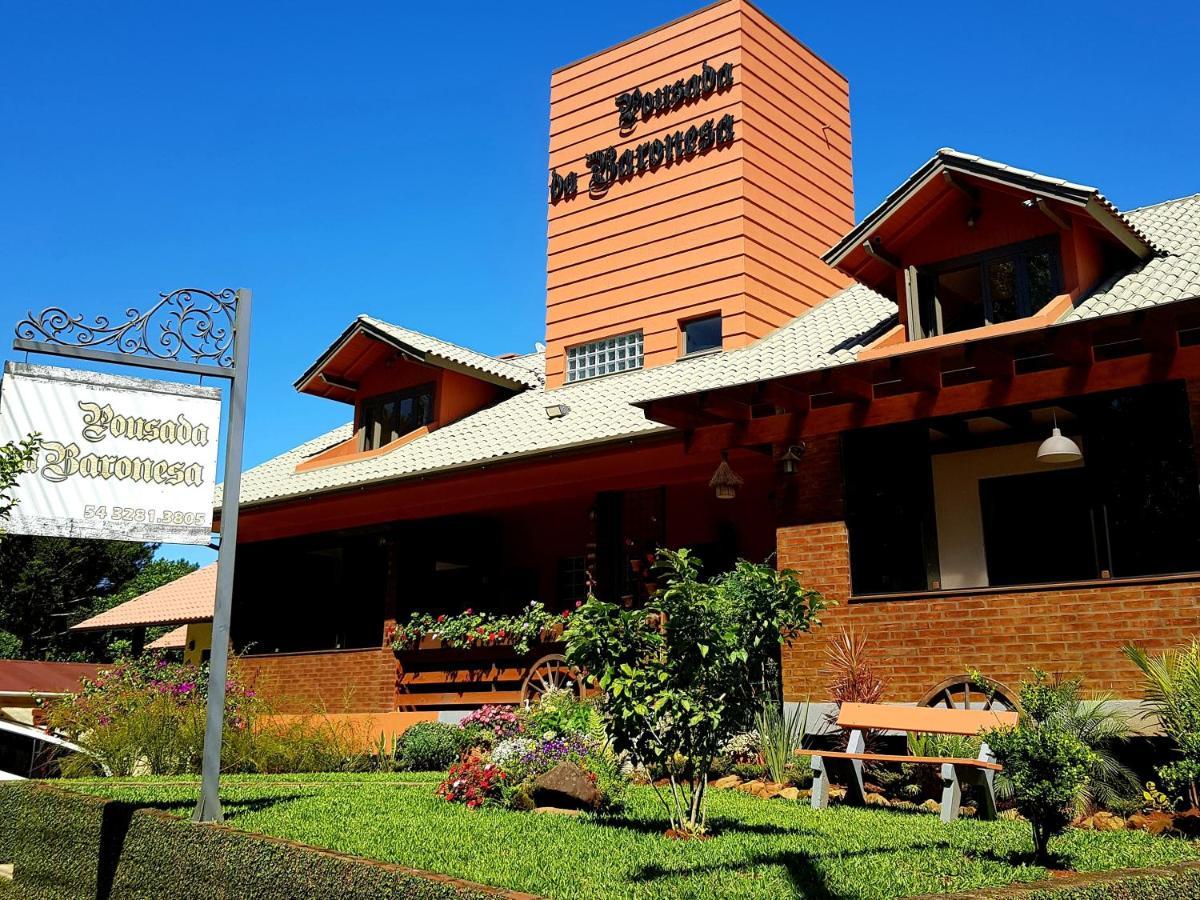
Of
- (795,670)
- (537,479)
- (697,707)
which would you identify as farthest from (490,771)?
(537,479)

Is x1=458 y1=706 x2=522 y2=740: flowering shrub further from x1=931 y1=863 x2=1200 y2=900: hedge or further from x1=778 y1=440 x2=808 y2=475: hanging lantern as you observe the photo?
x1=931 y1=863 x2=1200 y2=900: hedge

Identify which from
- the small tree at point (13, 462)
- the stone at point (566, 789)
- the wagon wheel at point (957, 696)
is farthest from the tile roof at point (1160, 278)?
the small tree at point (13, 462)

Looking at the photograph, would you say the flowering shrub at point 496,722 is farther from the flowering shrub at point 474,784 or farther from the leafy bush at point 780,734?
the leafy bush at point 780,734

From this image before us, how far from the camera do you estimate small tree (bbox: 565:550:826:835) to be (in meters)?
8.05

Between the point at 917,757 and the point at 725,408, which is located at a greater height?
the point at 725,408

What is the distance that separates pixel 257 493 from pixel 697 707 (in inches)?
559

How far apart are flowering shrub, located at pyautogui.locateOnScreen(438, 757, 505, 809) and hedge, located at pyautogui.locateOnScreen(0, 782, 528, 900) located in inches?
106

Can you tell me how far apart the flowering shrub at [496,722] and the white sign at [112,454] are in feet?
17.3

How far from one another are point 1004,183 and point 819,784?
729 cm

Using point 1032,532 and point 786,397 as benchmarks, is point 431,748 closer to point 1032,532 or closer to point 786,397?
point 786,397

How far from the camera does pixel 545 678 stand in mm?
15820

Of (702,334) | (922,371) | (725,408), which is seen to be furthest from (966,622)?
(702,334)

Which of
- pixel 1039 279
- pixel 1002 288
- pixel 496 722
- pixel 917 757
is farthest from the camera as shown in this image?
pixel 1002 288

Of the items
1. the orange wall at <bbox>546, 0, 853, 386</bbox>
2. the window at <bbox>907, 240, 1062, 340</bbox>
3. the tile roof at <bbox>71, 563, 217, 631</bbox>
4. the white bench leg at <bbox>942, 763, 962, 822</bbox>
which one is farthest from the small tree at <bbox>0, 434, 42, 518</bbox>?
the tile roof at <bbox>71, 563, 217, 631</bbox>
